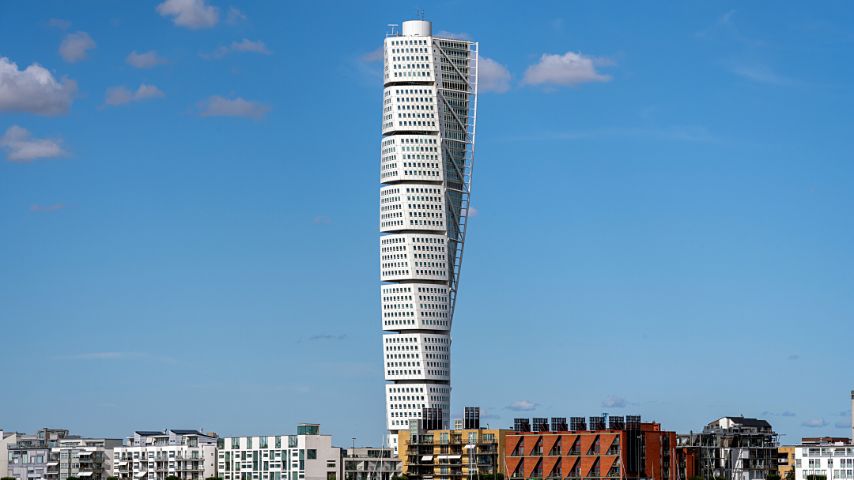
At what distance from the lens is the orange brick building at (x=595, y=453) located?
607 feet

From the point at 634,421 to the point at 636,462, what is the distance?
20.5 ft

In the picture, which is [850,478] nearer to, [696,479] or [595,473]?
[696,479]

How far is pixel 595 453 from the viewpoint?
610 feet

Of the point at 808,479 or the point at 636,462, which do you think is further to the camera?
the point at 808,479

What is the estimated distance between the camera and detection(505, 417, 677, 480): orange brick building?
18488 centimetres

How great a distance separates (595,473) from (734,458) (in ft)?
71.9

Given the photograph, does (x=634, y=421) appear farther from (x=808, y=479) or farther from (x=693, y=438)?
(x=808, y=479)

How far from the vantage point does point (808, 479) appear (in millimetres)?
199250

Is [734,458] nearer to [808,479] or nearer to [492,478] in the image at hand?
[808,479]

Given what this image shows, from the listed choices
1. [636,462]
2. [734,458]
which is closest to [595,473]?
[636,462]

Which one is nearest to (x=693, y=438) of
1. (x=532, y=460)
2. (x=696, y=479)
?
(x=696, y=479)

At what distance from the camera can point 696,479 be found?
19088 cm

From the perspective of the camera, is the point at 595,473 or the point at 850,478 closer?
Result: the point at 595,473

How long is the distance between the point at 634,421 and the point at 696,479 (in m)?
9.49
